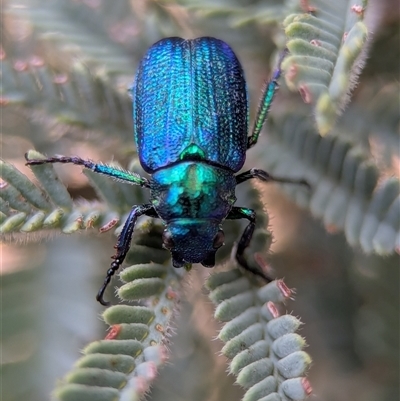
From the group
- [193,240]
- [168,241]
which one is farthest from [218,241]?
[168,241]

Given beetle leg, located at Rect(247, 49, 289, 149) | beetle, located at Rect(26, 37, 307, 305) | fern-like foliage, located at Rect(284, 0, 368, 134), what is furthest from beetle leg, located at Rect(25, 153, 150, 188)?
fern-like foliage, located at Rect(284, 0, 368, 134)

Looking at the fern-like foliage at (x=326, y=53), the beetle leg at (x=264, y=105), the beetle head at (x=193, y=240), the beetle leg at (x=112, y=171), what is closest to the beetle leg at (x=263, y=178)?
the beetle leg at (x=264, y=105)

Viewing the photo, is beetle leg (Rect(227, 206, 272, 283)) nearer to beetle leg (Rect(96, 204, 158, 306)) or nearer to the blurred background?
the blurred background

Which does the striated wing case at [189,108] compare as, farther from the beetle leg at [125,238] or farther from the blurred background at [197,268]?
the beetle leg at [125,238]

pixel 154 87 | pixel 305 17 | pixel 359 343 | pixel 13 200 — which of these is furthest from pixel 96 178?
pixel 359 343

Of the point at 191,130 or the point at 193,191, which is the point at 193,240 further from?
the point at 191,130
